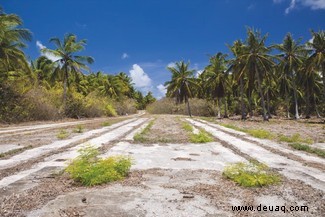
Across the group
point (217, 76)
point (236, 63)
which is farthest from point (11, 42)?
point (217, 76)

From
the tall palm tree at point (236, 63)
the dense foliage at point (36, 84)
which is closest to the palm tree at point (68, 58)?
the dense foliage at point (36, 84)

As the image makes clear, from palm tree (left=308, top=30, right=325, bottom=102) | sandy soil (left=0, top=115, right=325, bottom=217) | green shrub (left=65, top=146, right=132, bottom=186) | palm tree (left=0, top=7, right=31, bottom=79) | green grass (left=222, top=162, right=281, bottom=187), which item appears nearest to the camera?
sandy soil (left=0, top=115, right=325, bottom=217)

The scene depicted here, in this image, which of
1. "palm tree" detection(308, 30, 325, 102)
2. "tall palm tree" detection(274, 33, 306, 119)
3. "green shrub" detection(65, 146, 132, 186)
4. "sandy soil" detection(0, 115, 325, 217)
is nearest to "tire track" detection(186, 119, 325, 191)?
"sandy soil" detection(0, 115, 325, 217)

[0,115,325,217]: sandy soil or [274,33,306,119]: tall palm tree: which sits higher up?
[274,33,306,119]: tall palm tree

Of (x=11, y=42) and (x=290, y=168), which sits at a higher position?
(x=11, y=42)

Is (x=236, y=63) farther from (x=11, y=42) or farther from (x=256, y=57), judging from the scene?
(x=11, y=42)

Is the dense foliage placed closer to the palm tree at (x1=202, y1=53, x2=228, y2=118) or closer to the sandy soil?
the palm tree at (x1=202, y1=53, x2=228, y2=118)

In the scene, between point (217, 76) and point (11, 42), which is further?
point (217, 76)

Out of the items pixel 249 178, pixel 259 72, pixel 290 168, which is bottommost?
pixel 290 168

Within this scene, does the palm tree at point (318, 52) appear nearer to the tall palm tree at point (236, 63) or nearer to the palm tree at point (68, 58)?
the tall palm tree at point (236, 63)

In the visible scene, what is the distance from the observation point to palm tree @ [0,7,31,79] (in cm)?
2312

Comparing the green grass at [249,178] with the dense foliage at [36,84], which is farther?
the dense foliage at [36,84]

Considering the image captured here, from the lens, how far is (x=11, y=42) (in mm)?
25797

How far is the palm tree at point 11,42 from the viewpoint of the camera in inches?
910
